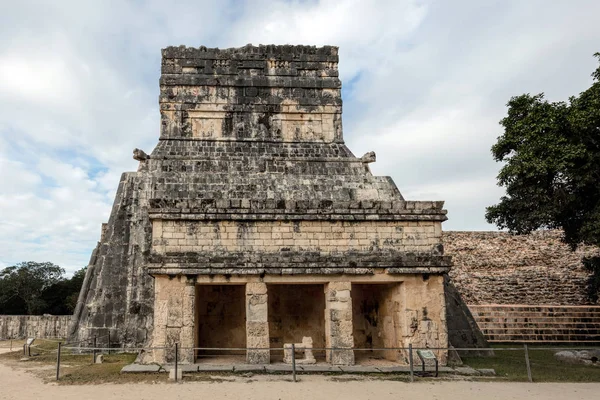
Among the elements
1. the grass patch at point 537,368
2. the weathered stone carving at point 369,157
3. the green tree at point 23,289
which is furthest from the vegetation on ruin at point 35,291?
the grass patch at point 537,368

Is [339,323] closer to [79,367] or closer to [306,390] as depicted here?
[306,390]

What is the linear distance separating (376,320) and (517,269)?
50.8 feet

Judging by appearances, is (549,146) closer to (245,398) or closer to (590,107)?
(590,107)

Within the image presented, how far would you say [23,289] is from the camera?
3372cm

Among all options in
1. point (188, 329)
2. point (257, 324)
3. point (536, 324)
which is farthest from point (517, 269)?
point (188, 329)

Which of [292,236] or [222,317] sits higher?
[292,236]

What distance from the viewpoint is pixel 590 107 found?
12.1 meters

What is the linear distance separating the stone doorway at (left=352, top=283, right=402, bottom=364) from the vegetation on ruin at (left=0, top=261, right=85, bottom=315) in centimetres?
2580

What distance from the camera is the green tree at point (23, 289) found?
33125 millimetres

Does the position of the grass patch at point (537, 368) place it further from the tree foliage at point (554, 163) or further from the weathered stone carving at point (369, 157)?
the weathered stone carving at point (369, 157)

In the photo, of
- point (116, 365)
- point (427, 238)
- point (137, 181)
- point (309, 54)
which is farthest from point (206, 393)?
point (309, 54)

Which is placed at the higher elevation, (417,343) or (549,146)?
(549,146)

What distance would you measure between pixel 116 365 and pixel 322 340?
495 cm

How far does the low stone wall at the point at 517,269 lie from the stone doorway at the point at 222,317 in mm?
13783
